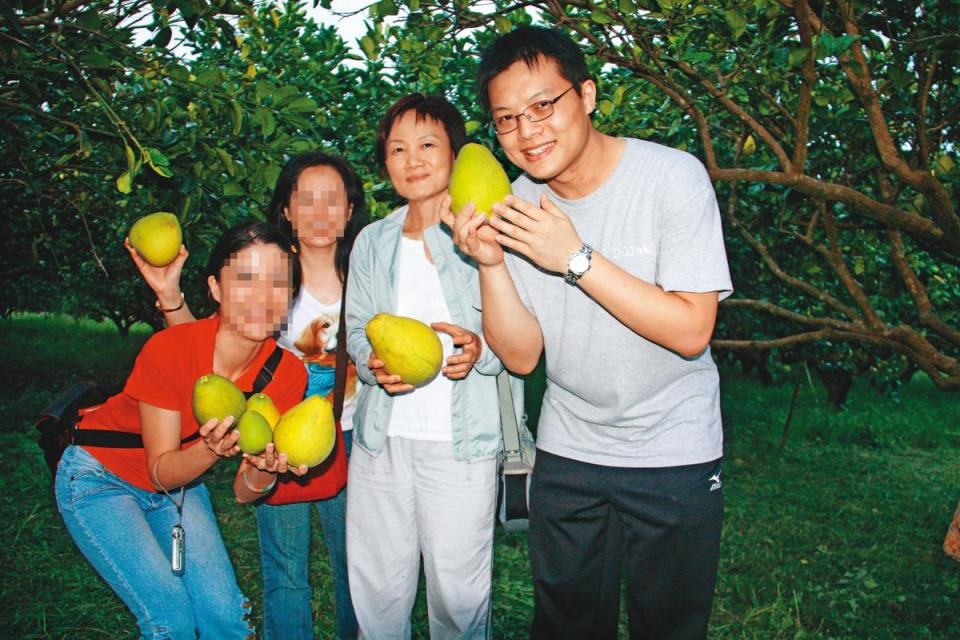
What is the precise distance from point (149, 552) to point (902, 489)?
23.4 feet

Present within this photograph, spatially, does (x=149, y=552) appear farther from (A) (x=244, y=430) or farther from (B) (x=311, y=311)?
(B) (x=311, y=311)

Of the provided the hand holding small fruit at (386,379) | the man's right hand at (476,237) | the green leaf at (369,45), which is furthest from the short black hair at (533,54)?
the green leaf at (369,45)

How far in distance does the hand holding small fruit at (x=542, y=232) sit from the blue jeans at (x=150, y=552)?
4.44 ft

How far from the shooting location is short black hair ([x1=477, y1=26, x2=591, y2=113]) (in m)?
2.00

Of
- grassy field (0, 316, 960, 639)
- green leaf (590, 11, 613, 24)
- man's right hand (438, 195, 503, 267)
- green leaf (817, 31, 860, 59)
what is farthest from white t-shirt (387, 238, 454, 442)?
grassy field (0, 316, 960, 639)

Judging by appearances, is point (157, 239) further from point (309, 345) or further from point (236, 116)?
point (309, 345)

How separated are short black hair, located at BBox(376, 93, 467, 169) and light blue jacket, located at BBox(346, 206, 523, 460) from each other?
314mm

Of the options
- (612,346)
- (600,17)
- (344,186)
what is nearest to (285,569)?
(344,186)

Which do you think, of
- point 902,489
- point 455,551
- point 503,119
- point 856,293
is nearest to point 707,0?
point 856,293

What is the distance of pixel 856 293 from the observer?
376 centimetres

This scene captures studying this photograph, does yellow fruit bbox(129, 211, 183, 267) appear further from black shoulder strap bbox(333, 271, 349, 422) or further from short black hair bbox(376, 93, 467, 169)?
short black hair bbox(376, 93, 467, 169)

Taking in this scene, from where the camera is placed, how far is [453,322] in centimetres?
255

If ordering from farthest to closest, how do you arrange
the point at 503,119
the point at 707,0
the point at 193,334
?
1. the point at 707,0
2. the point at 193,334
3. the point at 503,119

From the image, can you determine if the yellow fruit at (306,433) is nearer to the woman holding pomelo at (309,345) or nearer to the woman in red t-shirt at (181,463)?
the woman in red t-shirt at (181,463)
